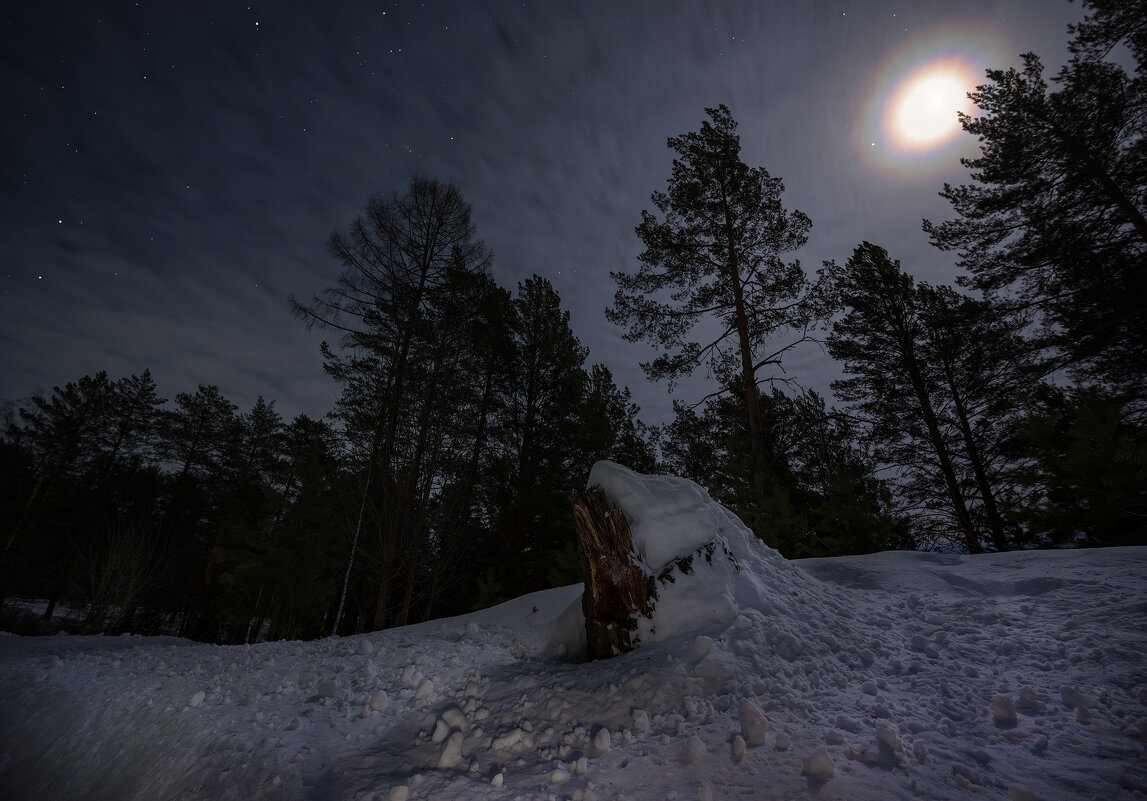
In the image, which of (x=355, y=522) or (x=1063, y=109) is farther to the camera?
(x=1063, y=109)

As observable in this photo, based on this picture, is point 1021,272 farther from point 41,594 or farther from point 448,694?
point 41,594

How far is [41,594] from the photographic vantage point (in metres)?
19.3

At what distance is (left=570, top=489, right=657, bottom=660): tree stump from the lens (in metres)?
3.54

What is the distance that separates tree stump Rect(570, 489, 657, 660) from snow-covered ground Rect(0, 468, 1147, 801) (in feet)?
0.64

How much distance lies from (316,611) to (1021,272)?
23607 mm

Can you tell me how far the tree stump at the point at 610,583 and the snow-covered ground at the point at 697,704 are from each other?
19 centimetres

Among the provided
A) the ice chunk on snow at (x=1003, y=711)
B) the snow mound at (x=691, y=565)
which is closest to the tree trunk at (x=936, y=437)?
the snow mound at (x=691, y=565)

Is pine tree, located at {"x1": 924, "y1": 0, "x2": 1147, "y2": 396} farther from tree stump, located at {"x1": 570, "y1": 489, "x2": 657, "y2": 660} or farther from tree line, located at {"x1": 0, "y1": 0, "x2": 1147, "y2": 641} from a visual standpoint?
tree stump, located at {"x1": 570, "y1": 489, "x2": 657, "y2": 660}

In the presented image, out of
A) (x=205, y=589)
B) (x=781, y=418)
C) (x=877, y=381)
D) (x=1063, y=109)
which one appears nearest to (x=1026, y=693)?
(x=781, y=418)

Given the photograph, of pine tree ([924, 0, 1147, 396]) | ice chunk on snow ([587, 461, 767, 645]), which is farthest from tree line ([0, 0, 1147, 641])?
ice chunk on snow ([587, 461, 767, 645])

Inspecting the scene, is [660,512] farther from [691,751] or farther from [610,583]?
[691,751]

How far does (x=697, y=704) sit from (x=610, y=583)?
1405 millimetres

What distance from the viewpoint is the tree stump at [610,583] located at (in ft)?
11.6

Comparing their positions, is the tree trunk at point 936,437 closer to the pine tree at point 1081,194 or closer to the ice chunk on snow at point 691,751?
the pine tree at point 1081,194
